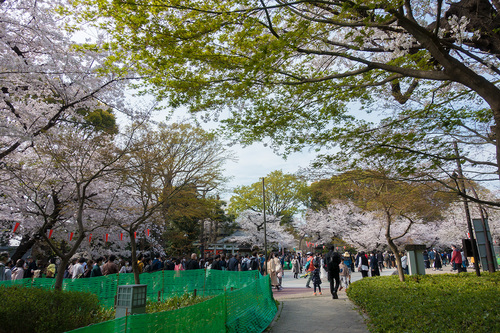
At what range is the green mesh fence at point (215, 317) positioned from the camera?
9.87 feet

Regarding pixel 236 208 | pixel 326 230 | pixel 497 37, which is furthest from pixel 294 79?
pixel 326 230

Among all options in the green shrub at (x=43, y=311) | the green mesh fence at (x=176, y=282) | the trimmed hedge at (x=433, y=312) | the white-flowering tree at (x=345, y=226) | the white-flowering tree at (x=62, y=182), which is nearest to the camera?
the green shrub at (x=43, y=311)

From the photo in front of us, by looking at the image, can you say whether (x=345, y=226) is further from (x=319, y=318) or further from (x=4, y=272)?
(x=4, y=272)

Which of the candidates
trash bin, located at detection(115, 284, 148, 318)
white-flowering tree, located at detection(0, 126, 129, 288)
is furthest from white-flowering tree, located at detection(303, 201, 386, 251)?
trash bin, located at detection(115, 284, 148, 318)

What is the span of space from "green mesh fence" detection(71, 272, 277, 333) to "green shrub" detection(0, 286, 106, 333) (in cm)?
202

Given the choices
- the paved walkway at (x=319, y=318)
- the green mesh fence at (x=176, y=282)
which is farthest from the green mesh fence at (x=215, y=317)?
the green mesh fence at (x=176, y=282)

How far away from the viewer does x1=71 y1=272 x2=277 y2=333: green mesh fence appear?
3.01 meters

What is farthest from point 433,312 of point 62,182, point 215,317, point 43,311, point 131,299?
point 62,182

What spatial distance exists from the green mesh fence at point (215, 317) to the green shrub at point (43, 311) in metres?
2.02

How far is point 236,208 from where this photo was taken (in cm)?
3725

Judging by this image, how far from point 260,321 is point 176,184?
7.07 m

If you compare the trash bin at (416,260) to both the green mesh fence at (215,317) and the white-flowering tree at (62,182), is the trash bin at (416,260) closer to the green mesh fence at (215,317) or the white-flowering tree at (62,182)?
the green mesh fence at (215,317)

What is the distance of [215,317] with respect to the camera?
4480mm

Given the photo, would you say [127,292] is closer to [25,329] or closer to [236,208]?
[25,329]
